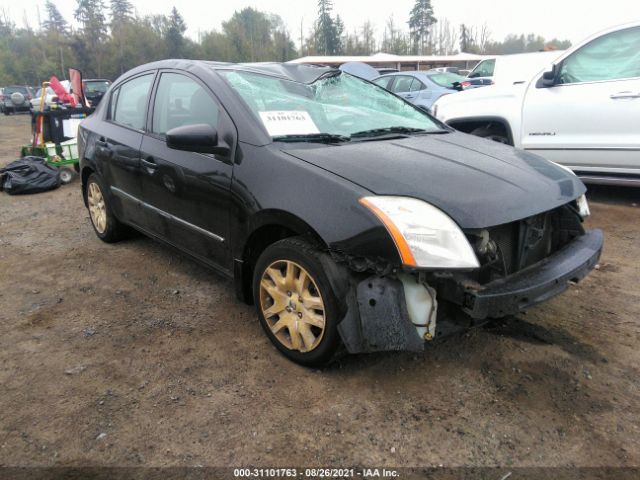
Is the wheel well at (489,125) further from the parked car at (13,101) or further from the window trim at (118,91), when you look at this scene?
the parked car at (13,101)

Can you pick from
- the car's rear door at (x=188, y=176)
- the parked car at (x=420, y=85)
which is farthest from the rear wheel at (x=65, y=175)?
the parked car at (x=420, y=85)

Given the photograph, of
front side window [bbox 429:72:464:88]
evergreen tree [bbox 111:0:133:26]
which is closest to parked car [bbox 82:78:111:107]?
front side window [bbox 429:72:464:88]

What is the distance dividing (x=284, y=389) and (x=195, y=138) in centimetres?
142

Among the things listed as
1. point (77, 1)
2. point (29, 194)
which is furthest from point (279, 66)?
point (77, 1)

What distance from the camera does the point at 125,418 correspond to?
219 centimetres

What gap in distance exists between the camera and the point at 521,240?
2.35 meters

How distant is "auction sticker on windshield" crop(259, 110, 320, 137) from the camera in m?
2.73

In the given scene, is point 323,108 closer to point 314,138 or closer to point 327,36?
point 314,138

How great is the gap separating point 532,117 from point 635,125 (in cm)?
101

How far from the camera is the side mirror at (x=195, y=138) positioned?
8.65 feet

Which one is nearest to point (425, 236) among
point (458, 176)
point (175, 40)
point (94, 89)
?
→ point (458, 176)

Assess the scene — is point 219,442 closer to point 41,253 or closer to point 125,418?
point 125,418

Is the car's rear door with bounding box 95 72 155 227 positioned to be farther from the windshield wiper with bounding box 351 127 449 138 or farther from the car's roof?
the windshield wiper with bounding box 351 127 449 138

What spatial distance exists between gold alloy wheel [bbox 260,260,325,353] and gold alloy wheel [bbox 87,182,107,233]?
2.50m
